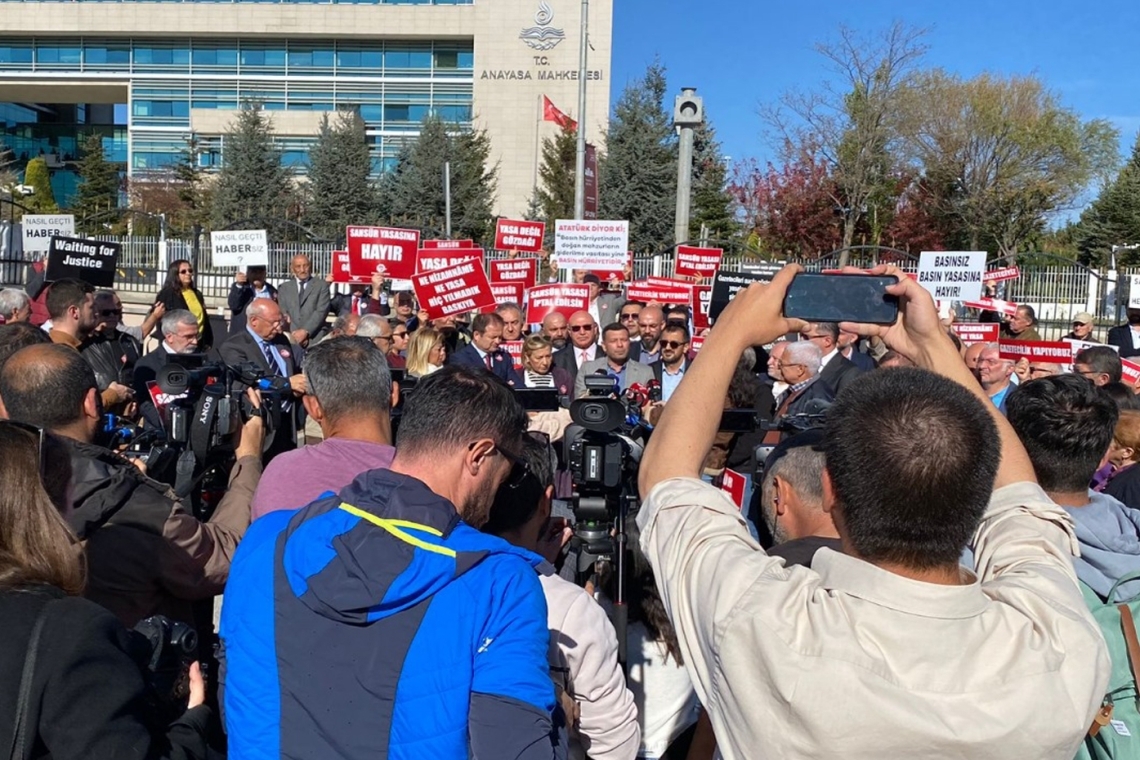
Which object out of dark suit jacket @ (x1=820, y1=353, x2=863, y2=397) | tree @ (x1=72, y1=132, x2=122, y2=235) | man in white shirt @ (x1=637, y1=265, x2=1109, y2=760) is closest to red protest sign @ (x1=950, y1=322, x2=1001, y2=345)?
dark suit jacket @ (x1=820, y1=353, x2=863, y2=397)

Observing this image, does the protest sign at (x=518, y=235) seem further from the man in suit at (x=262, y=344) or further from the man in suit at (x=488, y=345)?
the man in suit at (x=262, y=344)

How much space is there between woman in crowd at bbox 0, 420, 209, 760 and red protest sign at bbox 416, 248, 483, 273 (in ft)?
27.4

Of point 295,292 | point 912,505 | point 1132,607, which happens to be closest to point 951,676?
point 912,505

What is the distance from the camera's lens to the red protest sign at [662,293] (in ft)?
43.2

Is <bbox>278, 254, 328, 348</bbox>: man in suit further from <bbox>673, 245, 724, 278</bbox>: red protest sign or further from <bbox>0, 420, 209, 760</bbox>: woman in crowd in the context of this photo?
<bbox>0, 420, 209, 760</bbox>: woman in crowd

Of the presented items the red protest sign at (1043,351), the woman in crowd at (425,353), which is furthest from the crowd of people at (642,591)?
the red protest sign at (1043,351)

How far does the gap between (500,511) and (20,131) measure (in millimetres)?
69775

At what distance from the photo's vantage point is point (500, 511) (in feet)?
9.29

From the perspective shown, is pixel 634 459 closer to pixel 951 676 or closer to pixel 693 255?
pixel 951 676

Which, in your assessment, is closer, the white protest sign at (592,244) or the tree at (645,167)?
the white protest sign at (592,244)

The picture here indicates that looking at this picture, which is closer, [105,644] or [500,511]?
[105,644]

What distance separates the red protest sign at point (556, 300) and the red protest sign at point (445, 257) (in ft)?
2.63

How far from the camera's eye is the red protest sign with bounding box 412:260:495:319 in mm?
10430

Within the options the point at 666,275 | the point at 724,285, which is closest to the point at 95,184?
the point at 666,275
